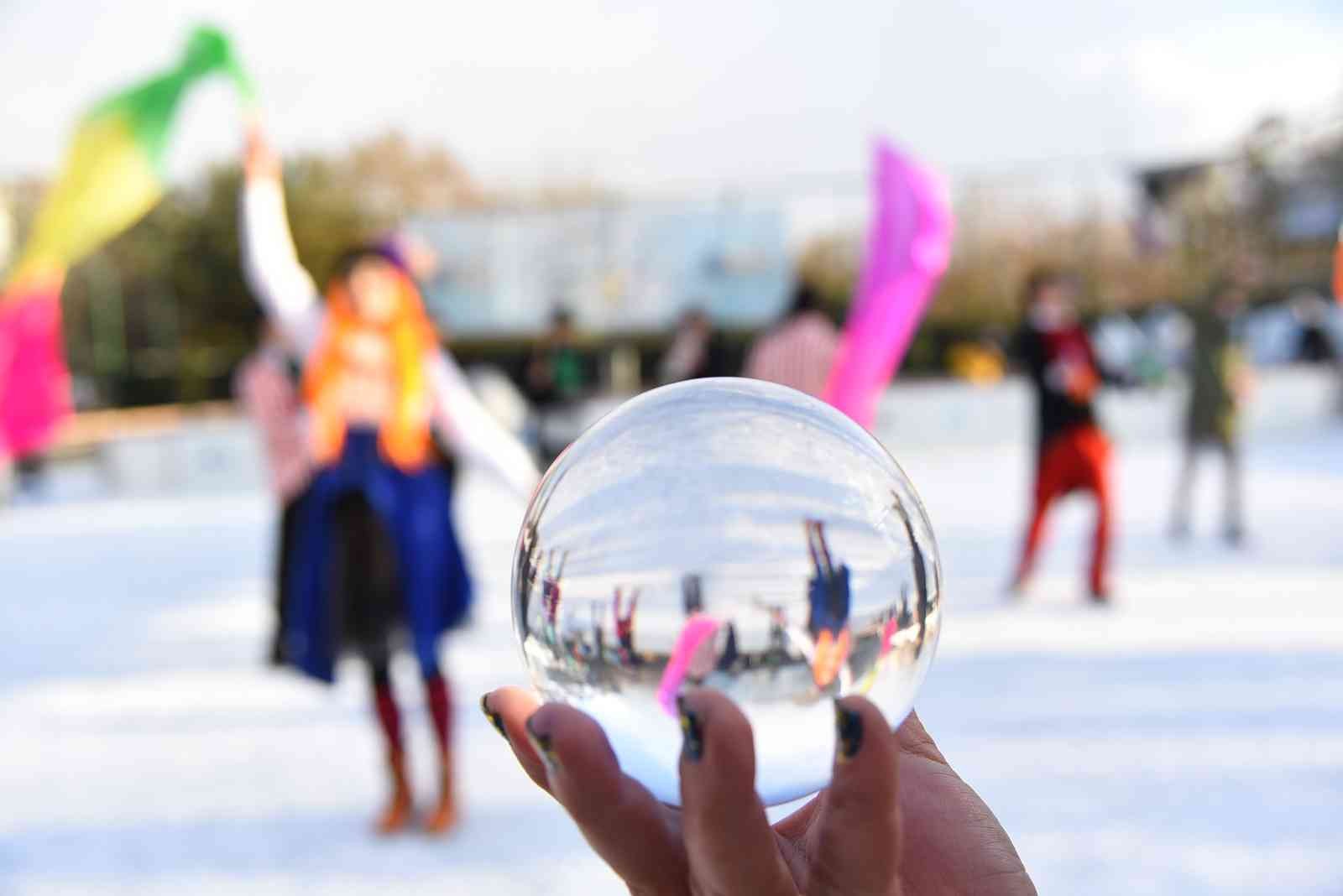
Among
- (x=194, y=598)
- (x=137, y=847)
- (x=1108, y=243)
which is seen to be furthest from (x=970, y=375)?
(x=137, y=847)

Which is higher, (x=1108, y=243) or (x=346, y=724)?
(x=1108, y=243)

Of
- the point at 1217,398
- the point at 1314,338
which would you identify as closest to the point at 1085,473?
the point at 1217,398

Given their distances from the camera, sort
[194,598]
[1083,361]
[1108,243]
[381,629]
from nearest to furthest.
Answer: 1. [381,629]
2. [1083,361]
3. [194,598]
4. [1108,243]

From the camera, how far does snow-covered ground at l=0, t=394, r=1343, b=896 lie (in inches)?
122

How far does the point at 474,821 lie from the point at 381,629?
72 cm

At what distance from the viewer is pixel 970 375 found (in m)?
18.8

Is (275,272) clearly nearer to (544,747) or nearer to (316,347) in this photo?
(316,347)

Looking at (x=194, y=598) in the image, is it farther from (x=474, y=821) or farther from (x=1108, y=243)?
(x=1108, y=243)

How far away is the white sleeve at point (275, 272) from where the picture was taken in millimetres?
3580

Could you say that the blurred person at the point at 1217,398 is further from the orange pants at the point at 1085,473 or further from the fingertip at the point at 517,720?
the fingertip at the point at 517,720

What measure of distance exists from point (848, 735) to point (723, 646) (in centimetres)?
13

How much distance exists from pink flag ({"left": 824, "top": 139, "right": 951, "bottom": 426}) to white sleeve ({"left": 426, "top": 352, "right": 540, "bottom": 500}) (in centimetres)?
108

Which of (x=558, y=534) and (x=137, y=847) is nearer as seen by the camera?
(x=558, y=534)

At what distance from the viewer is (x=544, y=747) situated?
0.89 metres
